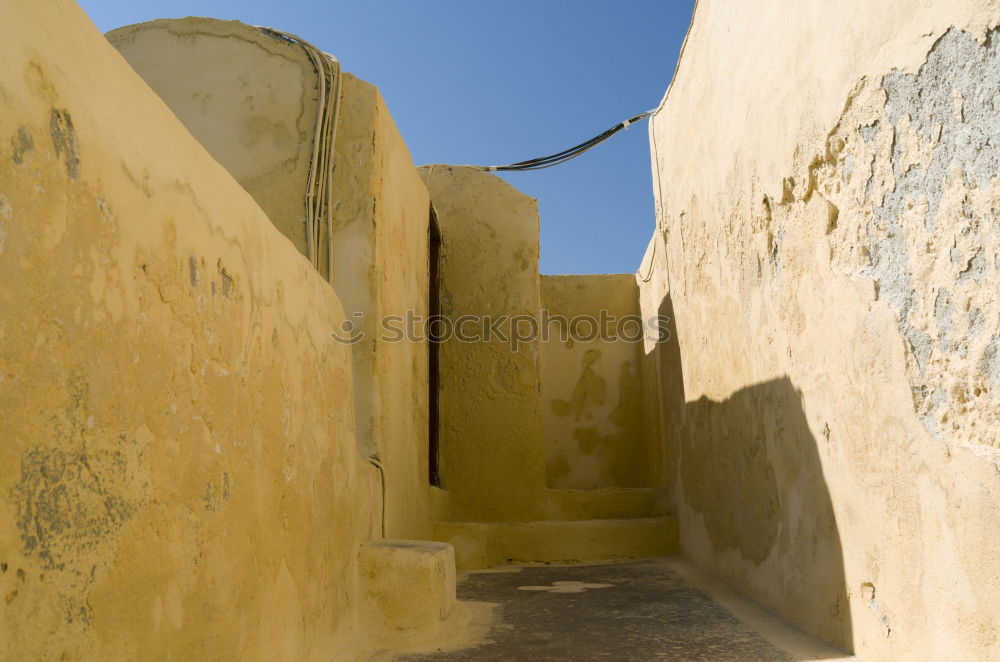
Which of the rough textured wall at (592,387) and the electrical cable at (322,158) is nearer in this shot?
the electrical cable at (322,158)

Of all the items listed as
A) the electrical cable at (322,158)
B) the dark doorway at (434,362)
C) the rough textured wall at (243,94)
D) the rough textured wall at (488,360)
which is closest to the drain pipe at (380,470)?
the electrical cable at (322,158)

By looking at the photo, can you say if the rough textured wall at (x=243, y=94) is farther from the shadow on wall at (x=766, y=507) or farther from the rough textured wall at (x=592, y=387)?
the rough textured wall at (x=592, y=387)

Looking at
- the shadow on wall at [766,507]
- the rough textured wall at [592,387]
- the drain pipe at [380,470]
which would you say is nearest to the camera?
the shadow on wall at [766,507]

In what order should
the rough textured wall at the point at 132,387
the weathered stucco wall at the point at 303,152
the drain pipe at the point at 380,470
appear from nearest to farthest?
1. the rough textured wall at the point at 132,387
2. the drain pipe at the point at 380,470
3. the weathered stucco wall at the point at 303,152

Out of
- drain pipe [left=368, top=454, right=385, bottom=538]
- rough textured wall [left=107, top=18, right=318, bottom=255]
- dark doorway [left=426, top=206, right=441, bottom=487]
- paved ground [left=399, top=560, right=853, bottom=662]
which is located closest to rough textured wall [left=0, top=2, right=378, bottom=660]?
paved ground [left=399, top=560, right=853, bottom=662]

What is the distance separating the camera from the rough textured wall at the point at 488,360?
573 cm

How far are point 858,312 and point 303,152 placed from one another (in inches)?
104

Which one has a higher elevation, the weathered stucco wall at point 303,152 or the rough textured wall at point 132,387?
the weathered stucco wall at point 303,152

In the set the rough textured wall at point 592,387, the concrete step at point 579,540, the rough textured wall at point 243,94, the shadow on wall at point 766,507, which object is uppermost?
the rough textured wall at point 243,94

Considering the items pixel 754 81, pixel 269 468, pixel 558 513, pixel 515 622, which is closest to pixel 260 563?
pixel 269 468

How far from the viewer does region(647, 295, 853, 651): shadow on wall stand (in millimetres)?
2637

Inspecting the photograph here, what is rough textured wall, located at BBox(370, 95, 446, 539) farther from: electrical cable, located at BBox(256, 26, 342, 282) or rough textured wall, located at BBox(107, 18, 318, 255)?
rough textured wall, located at BBox(107, 18, 318, 255)

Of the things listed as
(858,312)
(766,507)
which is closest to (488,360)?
(766,507)

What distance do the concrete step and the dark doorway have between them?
728 mm
